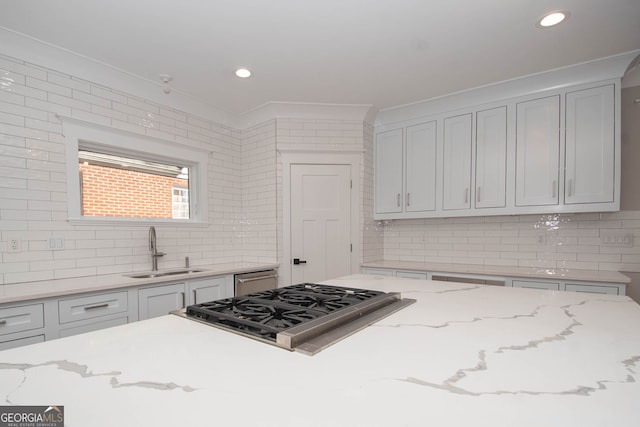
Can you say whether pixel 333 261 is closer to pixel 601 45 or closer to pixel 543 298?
pixel 543 298

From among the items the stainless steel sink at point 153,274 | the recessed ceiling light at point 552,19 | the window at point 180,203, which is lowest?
the stainless steel sink at point 153,274

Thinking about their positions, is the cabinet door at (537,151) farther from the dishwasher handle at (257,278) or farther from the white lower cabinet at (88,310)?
the white lower cabinet at (88,310)

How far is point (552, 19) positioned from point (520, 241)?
6.46 feet

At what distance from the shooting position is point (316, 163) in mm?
3510

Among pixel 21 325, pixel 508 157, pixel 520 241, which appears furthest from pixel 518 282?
pixel 21 325

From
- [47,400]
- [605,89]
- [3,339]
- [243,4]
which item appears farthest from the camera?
[605,89]

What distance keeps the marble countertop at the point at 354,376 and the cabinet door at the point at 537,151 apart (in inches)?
81.7

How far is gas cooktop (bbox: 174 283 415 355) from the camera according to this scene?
2.78ft

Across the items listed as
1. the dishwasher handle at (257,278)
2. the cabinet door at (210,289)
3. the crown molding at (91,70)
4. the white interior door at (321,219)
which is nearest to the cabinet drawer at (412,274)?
the white interior door at (321,219)

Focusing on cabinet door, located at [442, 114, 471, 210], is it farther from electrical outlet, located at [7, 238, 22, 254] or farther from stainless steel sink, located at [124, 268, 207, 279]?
electrical outlet, located at [7, 238, 22, 254]

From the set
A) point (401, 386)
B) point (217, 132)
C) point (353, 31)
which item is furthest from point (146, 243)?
point (401, 386)

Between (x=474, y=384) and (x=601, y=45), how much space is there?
2.96m

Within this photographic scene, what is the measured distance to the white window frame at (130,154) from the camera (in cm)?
241

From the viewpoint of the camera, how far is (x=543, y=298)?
140 centimetres
